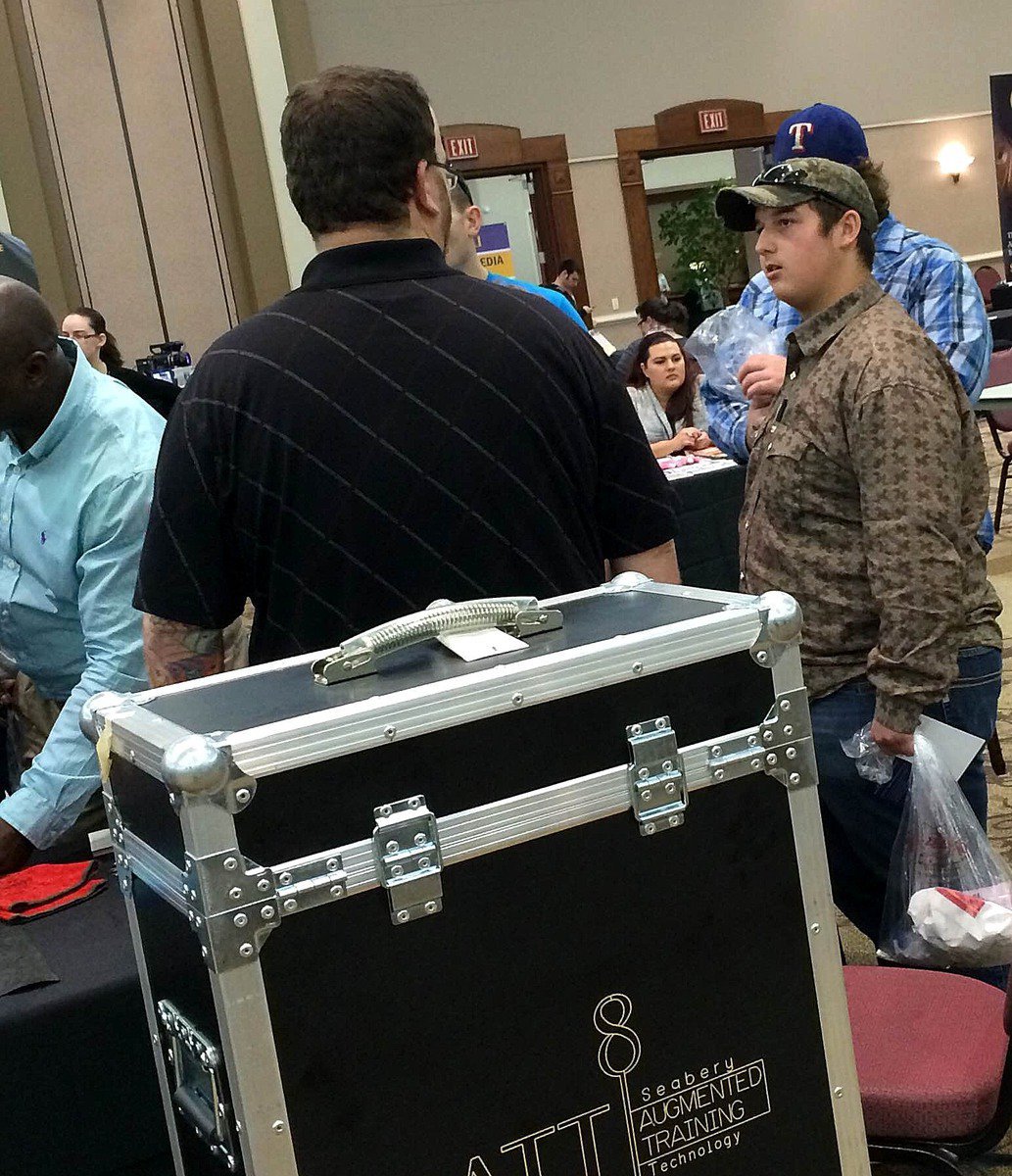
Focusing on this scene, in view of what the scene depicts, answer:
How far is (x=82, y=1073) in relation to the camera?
59.2 inches

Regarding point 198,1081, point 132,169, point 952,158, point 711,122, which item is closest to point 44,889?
point 198,1081

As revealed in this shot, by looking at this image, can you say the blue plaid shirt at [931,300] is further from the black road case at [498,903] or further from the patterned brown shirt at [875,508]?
the black road case at [498,903]

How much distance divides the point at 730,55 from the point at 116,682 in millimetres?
12398

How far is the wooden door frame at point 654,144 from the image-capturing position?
40.5ft

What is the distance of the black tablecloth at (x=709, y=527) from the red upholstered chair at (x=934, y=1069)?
7.51 ft

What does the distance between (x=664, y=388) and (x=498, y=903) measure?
536 cm

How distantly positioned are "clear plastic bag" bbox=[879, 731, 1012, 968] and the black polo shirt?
0.78 metres

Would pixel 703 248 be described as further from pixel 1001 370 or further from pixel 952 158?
pixel 1001 370

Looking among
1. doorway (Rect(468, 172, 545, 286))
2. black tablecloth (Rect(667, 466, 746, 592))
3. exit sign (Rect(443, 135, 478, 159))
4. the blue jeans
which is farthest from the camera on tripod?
the blue jeans

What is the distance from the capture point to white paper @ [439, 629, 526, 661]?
4.08ft

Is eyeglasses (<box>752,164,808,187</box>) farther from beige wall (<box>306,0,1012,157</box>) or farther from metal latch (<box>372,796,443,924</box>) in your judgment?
beige wall (<box>306,0,1012,157</box>)

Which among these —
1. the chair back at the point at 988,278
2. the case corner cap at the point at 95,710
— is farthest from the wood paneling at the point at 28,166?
the chair back at the point at 988,278

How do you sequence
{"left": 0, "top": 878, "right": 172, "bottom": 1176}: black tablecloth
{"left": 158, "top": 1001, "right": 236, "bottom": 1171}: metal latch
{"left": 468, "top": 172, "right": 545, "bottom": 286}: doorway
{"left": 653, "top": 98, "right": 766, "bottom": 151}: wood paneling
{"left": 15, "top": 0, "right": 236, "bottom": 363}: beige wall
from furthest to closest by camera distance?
{"left": 653, "top": 98, "right": 766, "bottom": 151}: wood paneling
{"left": 468, "top": 172, "right": 545, "bottom": 286}: doorway
{"left": 15, "top": 0, "right": 236, "bottom": 363}: beige wall
{"left": 0, "top": 878, "right": 172, "bottom": 1176}: black tablecloth
{"left": 158, "top": 1001, "right": 236, "bottom": 1171}: metal latch

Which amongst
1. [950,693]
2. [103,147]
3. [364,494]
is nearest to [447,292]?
[364,494]
